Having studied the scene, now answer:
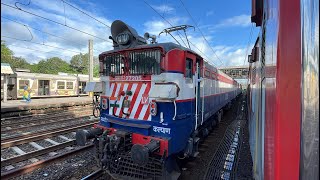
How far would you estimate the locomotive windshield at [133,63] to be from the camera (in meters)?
4.62

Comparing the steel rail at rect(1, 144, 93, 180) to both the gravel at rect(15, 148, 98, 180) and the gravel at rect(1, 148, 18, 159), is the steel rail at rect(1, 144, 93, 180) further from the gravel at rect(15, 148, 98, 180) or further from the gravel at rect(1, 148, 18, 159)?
the gravel at rect(1, 148, 18, 159)

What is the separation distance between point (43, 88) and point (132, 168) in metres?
24.4

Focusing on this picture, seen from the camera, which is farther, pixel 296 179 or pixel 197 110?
pixel 197 110

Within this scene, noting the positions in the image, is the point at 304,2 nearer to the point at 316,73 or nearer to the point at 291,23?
the point at 291,23

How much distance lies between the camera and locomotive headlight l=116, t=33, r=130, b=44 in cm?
507

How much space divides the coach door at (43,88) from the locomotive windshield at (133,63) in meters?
22.6

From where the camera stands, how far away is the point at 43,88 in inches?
979

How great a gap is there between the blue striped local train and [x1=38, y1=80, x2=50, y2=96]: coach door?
2259 centimetres

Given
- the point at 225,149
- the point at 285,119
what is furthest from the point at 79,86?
the point at 285,119

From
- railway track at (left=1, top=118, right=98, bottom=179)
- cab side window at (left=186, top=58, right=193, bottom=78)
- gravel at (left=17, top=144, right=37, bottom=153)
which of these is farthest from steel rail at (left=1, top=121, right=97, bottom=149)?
cab side window at (left=186, top=58, right=193, bottom=78)

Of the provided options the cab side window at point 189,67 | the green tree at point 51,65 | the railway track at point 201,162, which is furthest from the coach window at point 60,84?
the green tree at point 51,65

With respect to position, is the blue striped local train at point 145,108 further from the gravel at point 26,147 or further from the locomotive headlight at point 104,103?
the gravel at point 26,147

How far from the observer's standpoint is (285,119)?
1331 mm

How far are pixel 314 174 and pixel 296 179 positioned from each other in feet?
0.49
